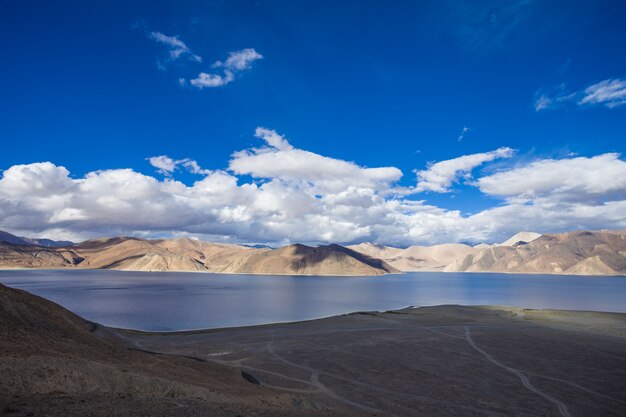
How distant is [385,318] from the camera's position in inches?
2724

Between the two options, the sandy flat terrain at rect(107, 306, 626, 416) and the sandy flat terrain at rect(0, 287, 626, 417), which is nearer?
the sandy flat terrain at rect(0, 287, 626, 417)

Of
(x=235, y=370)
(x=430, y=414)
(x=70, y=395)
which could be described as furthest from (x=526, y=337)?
(x=70, y=395)

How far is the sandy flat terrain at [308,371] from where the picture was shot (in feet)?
49.2

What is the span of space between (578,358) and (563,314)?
48.3m

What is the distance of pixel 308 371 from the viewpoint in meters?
31.4

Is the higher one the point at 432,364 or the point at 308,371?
the point at 432,364

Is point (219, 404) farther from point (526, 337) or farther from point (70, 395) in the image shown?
point (526, 337)

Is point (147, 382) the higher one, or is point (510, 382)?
point (147, 382)

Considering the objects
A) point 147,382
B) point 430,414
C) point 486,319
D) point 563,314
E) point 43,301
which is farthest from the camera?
point 563,314

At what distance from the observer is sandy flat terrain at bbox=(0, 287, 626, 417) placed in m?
15.0

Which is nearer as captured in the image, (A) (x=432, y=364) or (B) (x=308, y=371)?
(B) (x=308, y=371)

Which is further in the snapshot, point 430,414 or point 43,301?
point 43,301

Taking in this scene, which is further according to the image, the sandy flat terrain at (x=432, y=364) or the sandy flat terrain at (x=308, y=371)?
the sandy flat terrain at (x=432, y=364)

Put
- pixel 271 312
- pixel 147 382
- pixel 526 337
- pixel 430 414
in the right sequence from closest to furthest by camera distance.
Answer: pixel 147 382
pixel 430 414
pixel 526 337
pixel 271 312
